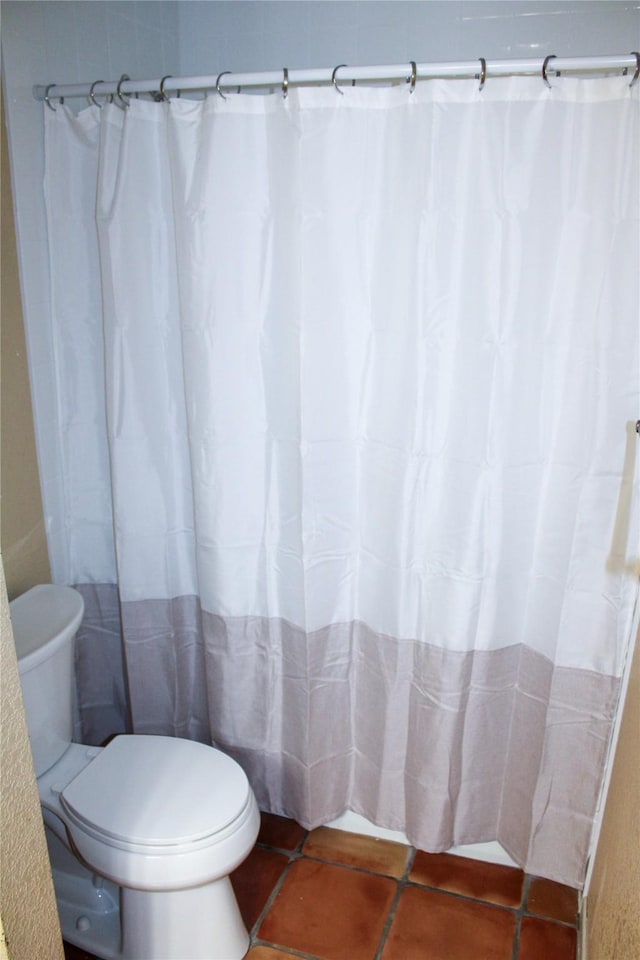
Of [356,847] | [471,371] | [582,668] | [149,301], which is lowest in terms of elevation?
[356,847]

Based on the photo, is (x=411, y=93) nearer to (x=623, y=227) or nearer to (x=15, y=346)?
(x=623, y=227)

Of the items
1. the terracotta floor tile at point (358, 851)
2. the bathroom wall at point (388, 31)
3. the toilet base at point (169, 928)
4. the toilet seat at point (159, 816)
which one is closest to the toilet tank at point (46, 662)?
the toilet seat at point (159, 816)

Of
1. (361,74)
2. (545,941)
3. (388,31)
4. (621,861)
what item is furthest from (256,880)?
(388,31)

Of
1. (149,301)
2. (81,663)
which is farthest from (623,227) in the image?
(81,663)

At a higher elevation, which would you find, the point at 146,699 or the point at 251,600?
the point at 251,600

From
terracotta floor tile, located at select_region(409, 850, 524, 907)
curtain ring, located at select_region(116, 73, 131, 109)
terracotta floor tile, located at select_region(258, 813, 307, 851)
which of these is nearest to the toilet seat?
terracotta floor tile, located at select_region(258, 813, 307, 851)

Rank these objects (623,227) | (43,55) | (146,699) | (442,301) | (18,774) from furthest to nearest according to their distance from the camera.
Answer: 1. (146,699)
2. (43,55)
3. (442,301)
4. (623,227)
5. (18,774)

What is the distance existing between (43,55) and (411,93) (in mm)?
870

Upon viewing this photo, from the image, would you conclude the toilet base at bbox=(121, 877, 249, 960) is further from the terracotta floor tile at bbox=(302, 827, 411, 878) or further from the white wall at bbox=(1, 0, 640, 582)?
the white wall at bbox=(1, 0, 640, 582)

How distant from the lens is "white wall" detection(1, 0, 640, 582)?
1.77 m

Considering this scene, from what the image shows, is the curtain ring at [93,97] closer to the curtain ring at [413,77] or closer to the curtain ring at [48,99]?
the curtain ring at [48,99]

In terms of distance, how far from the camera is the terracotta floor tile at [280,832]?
80.4 inches

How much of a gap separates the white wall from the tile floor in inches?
38.3

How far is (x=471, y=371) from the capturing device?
1.63 metres
